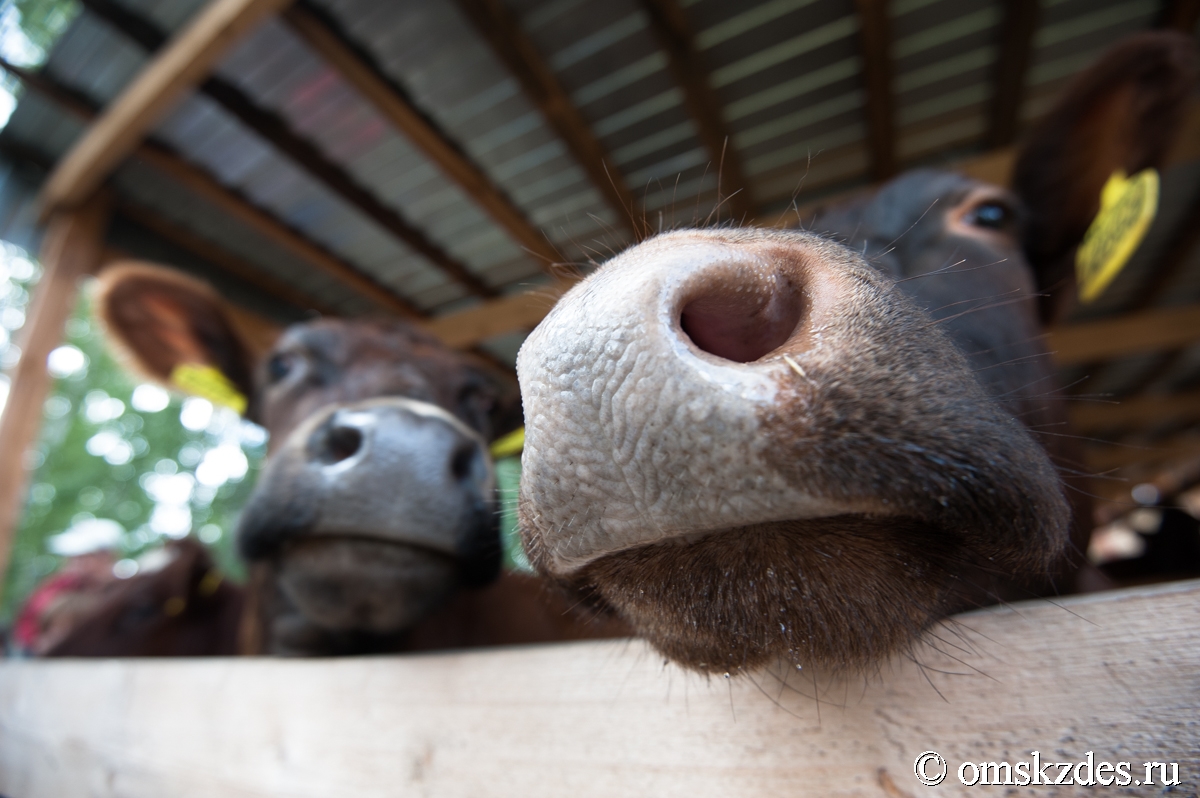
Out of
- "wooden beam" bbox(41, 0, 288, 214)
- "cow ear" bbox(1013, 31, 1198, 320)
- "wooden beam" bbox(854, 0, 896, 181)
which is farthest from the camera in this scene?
"wooden beam" bbox(854, 0, 896, 181)

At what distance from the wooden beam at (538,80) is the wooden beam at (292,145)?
1.53 m

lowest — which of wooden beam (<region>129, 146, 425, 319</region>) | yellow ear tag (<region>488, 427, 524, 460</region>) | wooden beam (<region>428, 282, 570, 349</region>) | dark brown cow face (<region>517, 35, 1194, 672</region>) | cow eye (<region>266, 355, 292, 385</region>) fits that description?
dark brown cow face (<region>517, 35, 1194, 672</region>)

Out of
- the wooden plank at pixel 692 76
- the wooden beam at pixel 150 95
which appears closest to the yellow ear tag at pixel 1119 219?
the wooden plank at pixel 692 76

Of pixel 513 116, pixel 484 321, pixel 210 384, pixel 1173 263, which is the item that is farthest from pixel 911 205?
pixel 1173 263

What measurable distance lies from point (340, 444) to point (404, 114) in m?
2.63

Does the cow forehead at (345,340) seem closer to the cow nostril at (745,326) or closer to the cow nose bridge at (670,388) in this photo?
the cow nose bridge at (670,388)

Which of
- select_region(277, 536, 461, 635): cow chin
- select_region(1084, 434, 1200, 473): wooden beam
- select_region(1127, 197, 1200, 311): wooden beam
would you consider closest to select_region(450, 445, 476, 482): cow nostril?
select_region(277, 536, 461, 635): cow chin

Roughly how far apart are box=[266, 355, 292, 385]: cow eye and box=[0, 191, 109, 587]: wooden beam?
109 inches

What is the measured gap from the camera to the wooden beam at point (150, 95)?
297 cm

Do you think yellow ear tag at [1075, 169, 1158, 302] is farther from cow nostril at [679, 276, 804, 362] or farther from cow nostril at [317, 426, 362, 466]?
cow nostril at [317, 426, 362, 466]

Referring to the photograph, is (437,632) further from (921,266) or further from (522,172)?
(522,172)

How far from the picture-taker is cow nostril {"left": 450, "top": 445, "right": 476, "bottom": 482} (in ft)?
6.19

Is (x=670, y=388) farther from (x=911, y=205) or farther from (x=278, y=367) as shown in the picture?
(x=278, y=367)

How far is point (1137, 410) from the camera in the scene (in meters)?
9.24
